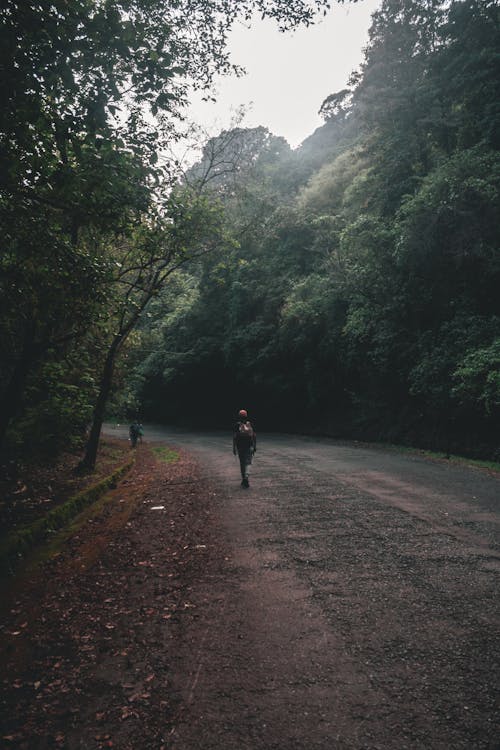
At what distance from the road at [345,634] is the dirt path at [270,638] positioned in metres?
0.01

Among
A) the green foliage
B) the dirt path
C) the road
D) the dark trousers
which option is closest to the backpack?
the dark trousers

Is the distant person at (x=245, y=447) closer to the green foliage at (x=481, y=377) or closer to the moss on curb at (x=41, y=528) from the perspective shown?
the moss on curb at (x=41, y=528)

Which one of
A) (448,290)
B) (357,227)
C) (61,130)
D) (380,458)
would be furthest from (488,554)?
(357,227)

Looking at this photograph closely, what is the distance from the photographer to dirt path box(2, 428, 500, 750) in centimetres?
272

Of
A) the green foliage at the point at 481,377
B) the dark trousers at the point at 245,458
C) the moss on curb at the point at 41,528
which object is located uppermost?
the green foliage at the point at 481,377

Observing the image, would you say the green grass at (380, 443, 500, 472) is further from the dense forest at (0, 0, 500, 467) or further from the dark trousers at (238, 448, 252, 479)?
the dark trousers at (238, 448, 252, 479)

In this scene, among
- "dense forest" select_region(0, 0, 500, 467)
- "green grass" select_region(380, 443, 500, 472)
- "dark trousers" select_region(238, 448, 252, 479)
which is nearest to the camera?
"dense forest" select_region(0, 0, 500, 467)

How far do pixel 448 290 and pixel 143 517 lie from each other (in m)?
13.9

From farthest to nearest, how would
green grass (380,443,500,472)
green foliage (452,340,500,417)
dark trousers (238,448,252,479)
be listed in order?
green grass (380,443,500,472), green foliage (452,340,500,417), dark trousers (238,448,252,479)

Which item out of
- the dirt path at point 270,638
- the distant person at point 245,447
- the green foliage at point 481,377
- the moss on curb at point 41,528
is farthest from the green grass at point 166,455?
the green foliage at point 481,377

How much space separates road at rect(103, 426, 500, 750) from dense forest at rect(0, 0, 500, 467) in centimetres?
429

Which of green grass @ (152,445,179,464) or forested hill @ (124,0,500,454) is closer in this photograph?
forested hill @ (124,0,500,454)

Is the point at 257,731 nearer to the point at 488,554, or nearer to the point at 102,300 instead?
the point at 488,554

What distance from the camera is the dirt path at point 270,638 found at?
2.72 meters
